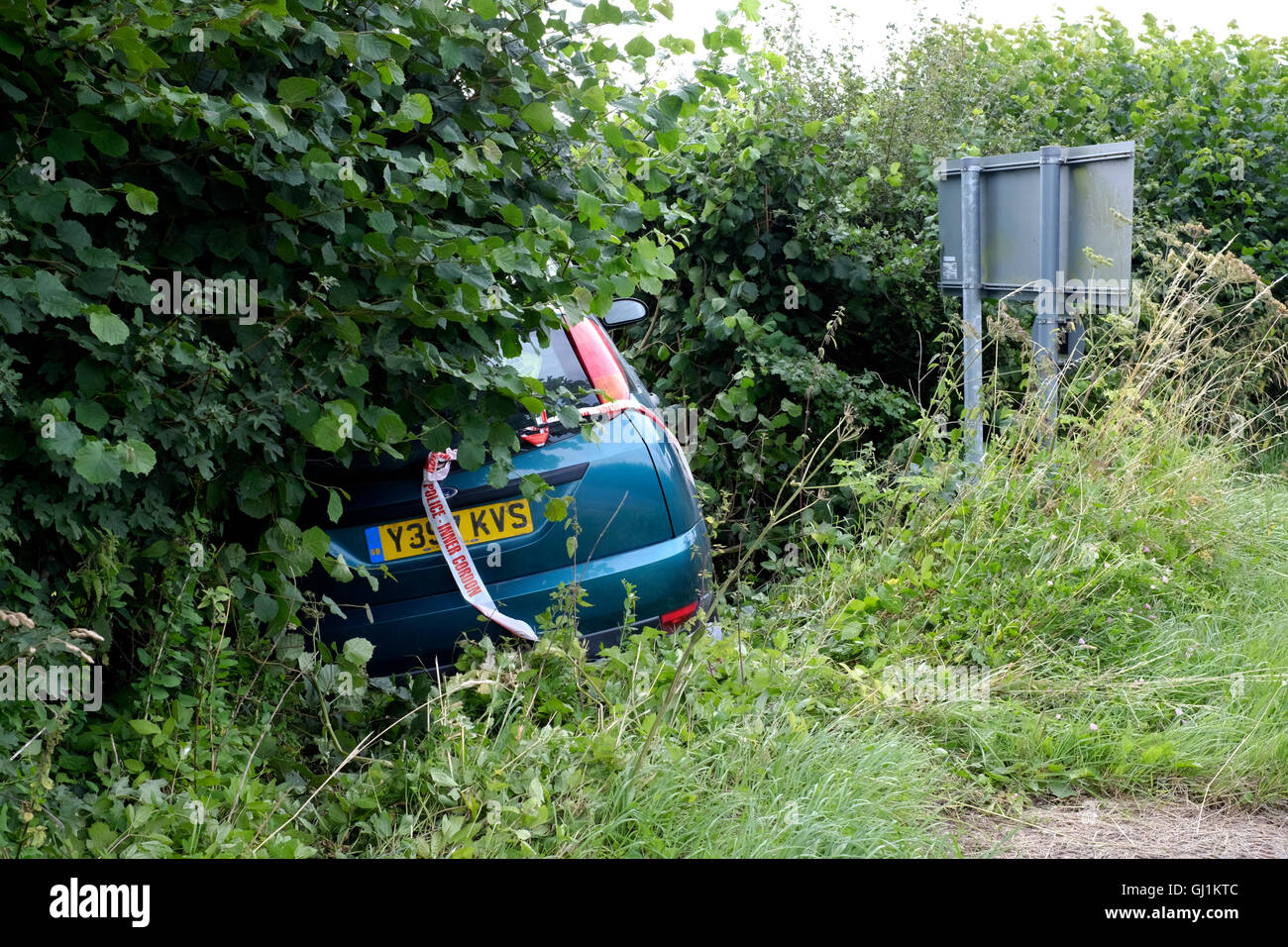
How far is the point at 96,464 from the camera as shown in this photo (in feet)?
8.57

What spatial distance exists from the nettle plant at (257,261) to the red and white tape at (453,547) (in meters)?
0.13

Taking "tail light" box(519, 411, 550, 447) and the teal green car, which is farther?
"tail light" box(519, 411, 550, 447)

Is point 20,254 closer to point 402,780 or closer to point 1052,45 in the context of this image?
point 402,780

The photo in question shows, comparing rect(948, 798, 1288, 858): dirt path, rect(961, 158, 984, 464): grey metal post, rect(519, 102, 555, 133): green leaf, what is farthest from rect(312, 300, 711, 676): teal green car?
rect(961, 158, 984, 464): grey metal post

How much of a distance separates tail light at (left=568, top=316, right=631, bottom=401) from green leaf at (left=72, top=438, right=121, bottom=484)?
5.98 feet

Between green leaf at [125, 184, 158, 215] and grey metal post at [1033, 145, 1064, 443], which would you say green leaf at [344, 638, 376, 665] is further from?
grey metal post at [1033, 145, 1064, 443]

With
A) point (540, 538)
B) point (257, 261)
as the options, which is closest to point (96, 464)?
point (257, 261)

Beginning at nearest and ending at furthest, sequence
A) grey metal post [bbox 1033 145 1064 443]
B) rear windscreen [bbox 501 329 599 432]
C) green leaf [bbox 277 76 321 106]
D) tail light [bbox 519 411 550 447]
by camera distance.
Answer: green leaf [bbox 277 76 321 106] < tail light [bbox 519 411 550 447] < rear windscreen [bbox 501 329 599 432] < grey metal post [bbox 1033 145 1064 443]

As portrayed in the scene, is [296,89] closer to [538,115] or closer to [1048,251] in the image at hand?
[538,115]

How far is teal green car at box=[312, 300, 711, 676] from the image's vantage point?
368cm

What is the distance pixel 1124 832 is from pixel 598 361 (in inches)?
91.9

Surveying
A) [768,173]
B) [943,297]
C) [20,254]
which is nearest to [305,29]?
[20,254]

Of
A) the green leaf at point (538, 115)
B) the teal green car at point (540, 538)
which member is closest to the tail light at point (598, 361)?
the teal green car at point (540, 538)

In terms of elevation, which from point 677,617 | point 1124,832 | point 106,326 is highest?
point 106,326
